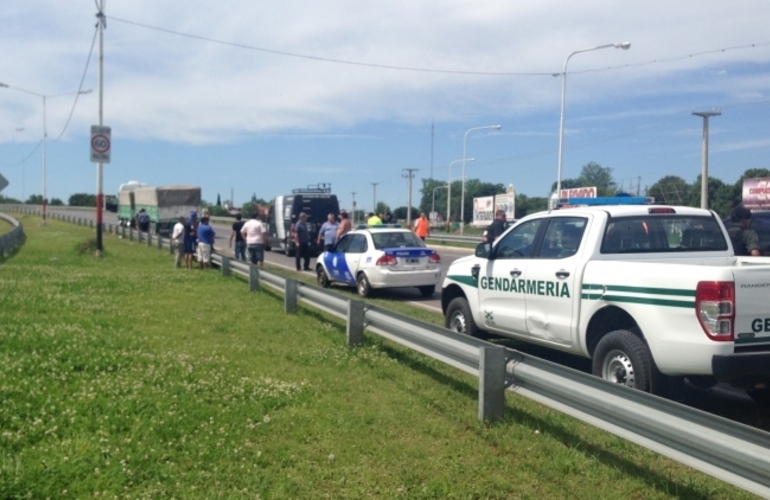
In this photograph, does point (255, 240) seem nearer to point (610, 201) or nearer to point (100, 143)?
point (100, 143)

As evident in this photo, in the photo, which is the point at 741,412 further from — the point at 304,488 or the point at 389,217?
the point at 389,217

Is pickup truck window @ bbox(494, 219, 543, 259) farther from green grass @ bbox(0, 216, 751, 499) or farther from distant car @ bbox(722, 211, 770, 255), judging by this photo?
distant car @ bbox(722, 211, 770, 255)

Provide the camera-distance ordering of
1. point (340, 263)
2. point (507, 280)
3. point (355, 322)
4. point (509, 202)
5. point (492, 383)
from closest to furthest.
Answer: point (492, 383), point (507, 280), point (355, 322), point (340, 263), point (509, 202)

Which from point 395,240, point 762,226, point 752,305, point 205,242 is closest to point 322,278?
point 395,240

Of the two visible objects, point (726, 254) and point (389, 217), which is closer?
point (726, 254)

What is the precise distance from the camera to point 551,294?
7844 mm

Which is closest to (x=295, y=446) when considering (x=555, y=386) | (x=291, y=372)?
(x=555, y=386)

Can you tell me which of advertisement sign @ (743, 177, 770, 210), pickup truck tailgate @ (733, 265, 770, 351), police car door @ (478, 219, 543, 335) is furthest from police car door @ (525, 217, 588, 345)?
advertisement sign @ (743, 177, 770, 210)

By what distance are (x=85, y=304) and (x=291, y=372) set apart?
6178 mm

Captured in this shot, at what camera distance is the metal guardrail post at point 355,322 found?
9234 millimetres

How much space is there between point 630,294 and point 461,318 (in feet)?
11.4

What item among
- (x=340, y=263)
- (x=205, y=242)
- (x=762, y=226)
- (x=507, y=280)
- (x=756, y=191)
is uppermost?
(x=756, y=191)

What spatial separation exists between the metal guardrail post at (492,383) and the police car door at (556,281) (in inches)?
62.8

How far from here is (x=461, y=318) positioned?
990cm
